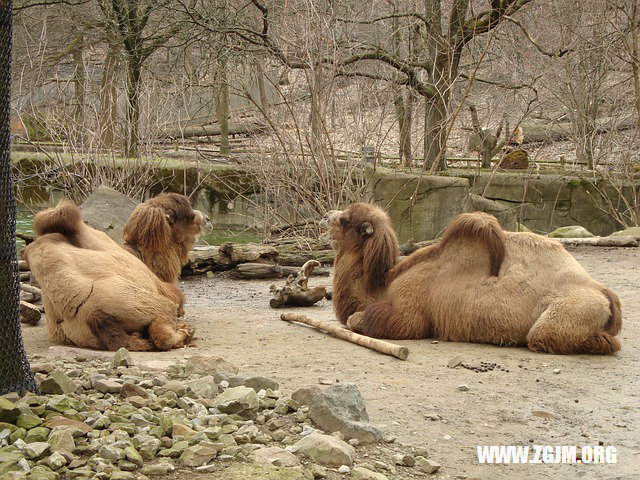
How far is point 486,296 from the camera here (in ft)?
23.9

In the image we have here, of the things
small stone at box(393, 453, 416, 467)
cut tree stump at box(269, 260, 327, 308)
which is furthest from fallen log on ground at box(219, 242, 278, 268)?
small stone at box(393, 453, 416, 467)

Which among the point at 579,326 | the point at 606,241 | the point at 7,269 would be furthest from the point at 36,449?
the point at 606,241

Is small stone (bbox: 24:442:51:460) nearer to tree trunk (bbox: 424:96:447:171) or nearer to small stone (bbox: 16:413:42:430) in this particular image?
small stone (bbox: 16:413:42:430)

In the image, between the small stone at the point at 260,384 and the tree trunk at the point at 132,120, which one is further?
the tree trunk at the point at 132,120

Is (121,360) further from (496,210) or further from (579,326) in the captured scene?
(496,210)

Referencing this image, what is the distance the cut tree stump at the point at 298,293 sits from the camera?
953 centimetres

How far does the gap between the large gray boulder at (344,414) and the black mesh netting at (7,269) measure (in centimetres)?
160

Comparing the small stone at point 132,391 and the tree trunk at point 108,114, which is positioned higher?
the tree trunk at point 108,114

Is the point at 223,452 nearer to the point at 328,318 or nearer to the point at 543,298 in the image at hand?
the point at 543,298

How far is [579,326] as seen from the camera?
270 inches

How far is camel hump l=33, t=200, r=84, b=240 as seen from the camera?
7466 mm

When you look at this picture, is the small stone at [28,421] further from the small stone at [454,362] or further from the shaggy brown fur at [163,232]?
the shaggy brown fur at [163,232]

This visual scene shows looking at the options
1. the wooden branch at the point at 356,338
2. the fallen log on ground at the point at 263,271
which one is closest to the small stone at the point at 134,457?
the wooden branch at the point at 356,338

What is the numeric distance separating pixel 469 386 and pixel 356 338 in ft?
5.07
